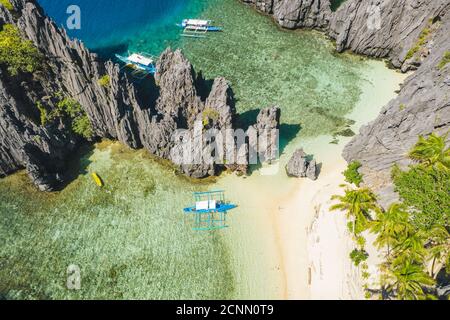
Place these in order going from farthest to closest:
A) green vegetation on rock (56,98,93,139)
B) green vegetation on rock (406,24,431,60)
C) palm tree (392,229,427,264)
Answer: green vegetation on rock (406,24,431,60), green vegetation on rock (56,98,93,139), palm tree (392,229,427,264)

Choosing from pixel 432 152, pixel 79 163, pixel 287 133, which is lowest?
pixel 79 163

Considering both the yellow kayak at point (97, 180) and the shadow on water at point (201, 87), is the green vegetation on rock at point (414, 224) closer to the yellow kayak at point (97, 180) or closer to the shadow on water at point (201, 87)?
the shadow on water at point (201, 87)

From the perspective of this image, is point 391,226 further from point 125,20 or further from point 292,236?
point 125,20

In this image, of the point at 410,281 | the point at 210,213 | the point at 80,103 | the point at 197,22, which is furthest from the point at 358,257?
the point at 197,22

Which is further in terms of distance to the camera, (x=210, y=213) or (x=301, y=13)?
(x=301, y=13)

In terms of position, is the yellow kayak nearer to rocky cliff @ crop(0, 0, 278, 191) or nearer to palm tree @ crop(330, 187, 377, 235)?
rocky cliff @ crop(0, 0, 278, 191)

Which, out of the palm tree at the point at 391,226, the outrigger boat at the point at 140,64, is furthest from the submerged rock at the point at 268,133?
the outrigger boat at the point at 140,64

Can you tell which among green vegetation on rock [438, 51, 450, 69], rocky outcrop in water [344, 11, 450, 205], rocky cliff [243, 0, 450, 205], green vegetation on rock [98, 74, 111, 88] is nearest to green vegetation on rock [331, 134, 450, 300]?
rocky outcrop in water [344, 11, 450, 205]
